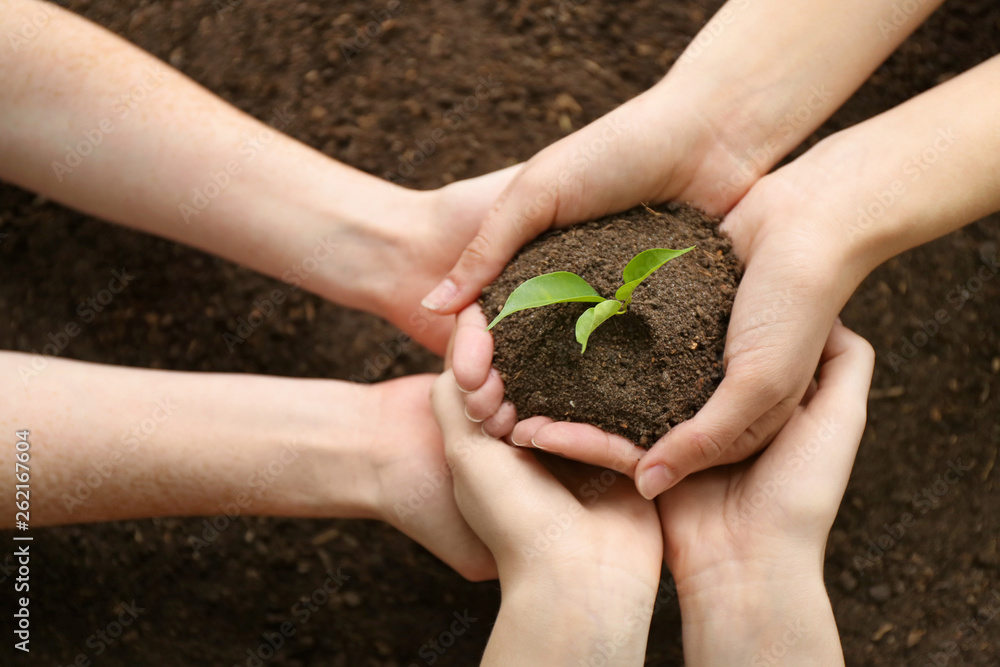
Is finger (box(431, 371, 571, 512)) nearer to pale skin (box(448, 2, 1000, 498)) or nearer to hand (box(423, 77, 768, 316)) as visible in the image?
pale skin (box(448, 2, 1000, 498))

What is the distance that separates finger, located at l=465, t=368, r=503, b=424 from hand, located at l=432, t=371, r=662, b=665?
4 cm

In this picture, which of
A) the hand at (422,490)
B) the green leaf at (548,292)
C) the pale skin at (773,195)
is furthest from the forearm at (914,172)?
the hand at (422,490)

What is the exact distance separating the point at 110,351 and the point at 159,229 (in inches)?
20.9

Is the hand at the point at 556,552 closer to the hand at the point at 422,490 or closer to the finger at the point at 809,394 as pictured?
the hand at the point at 422,490

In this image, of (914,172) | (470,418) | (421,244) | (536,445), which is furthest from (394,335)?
(914,172)

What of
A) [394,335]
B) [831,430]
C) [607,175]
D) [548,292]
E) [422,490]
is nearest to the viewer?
[548,292]

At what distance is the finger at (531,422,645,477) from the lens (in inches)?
45.0

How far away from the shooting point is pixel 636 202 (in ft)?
4.33

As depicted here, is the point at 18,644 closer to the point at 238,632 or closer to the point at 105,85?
the point at 238,632

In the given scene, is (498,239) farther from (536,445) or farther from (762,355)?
(762,355)

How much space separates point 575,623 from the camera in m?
1.09

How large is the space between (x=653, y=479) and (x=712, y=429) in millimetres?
122

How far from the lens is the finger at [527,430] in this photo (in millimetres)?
1184

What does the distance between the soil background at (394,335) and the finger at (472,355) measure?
61 cm
